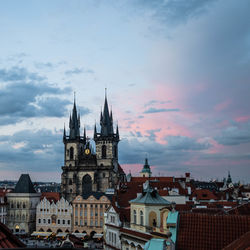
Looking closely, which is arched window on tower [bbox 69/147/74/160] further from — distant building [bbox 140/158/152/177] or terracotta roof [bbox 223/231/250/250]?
terracotta roof [bbox 223/231/250/250]

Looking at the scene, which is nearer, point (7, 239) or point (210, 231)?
point (7, 239)

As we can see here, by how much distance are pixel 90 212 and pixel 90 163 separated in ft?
99.1

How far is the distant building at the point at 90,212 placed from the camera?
8088cm

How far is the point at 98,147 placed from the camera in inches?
4414

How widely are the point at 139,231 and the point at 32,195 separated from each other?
6380 centimetres

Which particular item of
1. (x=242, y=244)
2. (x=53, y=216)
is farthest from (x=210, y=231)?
(x=53, y=216)

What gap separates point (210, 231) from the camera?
20.8 meters

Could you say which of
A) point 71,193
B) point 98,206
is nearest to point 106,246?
point 98,206

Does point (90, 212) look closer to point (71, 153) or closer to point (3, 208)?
point (3, 208)

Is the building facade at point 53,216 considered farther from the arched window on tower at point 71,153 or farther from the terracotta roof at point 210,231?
the terracotta roof at point 210,231

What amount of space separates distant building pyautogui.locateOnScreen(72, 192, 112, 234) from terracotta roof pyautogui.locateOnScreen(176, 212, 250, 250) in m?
60.7

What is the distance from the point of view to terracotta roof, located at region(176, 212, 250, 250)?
20.1 m

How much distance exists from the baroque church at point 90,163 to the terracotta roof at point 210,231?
84.8 meters

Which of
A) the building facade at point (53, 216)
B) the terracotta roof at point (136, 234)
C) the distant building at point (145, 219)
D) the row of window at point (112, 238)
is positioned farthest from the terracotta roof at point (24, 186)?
the distant building at point (145, 219)
